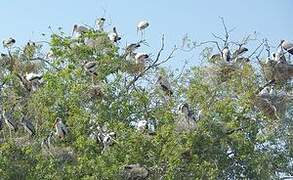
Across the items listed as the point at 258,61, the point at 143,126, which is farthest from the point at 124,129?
the point at 258,61

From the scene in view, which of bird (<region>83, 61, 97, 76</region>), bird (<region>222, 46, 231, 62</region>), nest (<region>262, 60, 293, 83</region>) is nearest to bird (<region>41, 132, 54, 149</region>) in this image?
bird (<region>83, 61, 97, 76</region>)

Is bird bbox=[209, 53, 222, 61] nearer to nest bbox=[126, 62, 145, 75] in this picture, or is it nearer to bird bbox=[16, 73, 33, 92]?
nest bbox=[126, 62, 145, 75]

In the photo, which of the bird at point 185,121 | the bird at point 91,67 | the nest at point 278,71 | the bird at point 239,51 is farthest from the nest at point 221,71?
the bird at point 91,67

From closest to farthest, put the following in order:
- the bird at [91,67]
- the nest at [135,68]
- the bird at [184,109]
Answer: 1. the bird at [184,109]
2. the bird at [91,67]
3. the nest at [135,68]

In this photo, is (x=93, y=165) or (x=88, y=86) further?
(x=88, y=86)

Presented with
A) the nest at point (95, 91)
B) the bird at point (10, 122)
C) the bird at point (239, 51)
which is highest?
the bird at point (239, 51)

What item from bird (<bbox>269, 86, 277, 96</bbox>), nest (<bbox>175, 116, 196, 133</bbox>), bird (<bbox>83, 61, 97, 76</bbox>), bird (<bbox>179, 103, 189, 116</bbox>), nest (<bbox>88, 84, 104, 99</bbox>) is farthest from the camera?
bird (<bbox>83, 61, 97, 76</bbox>)

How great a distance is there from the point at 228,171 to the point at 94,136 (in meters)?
2.57

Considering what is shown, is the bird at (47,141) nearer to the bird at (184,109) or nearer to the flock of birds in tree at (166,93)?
the flock of birds in tree at (166,93)

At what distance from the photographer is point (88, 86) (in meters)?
15.1

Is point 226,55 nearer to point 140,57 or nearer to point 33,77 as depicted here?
point 140,57

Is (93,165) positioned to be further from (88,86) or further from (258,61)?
(258,61)

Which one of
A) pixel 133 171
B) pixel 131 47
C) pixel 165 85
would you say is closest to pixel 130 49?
pixel 131 47

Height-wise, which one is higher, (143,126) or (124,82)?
(124,82)
